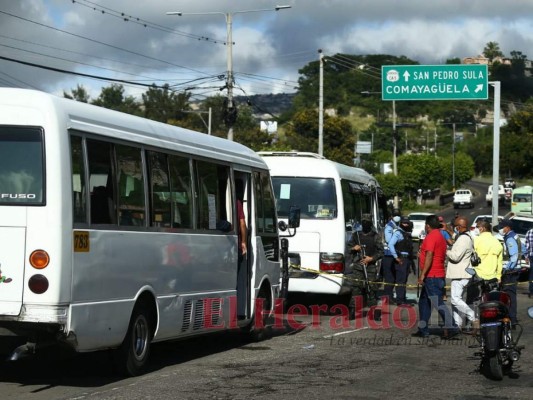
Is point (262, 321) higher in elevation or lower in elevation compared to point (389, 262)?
lower

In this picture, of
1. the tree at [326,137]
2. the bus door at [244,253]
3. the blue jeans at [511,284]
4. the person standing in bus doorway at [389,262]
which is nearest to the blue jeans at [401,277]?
the person standing in bus doorway at [389,262]

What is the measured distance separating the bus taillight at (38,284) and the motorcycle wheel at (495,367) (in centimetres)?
484

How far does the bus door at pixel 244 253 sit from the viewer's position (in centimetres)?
1421

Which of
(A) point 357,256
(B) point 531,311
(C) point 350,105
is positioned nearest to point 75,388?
(B) point 531,311

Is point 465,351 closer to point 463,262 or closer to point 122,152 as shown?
point 463,262

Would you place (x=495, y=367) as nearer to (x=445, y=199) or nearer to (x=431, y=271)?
(x=431, y=271)

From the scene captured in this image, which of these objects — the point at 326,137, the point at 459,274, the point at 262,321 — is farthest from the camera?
the point at 326,137

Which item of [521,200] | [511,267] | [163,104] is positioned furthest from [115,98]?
[511,267]

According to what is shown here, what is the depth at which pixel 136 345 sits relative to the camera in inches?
433

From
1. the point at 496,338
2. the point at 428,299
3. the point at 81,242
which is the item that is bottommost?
the point at 496,338

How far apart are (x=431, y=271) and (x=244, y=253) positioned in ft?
9.12

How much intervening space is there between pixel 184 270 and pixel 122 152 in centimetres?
193

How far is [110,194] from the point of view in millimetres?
10258

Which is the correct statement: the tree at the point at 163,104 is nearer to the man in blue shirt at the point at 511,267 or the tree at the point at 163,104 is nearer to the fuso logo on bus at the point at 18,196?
the man in blue shirt at the point at 511,267
